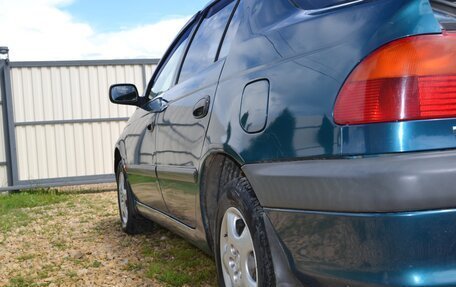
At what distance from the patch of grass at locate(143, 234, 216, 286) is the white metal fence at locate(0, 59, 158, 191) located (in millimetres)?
6221

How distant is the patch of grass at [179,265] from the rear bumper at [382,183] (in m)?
1.98

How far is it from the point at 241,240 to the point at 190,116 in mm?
930

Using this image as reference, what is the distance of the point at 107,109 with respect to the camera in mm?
10844

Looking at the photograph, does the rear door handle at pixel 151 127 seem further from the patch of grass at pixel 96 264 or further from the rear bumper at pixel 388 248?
the rear bumper at pixel 388 248

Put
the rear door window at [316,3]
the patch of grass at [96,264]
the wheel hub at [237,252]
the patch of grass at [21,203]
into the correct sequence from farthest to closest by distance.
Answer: the patch of grass at [21,203] → the patch of grass at [96,264] → the wheel hub at [237,252] → the rear door window at [316,3]

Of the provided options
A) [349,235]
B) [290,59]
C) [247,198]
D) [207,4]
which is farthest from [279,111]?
[207,4]

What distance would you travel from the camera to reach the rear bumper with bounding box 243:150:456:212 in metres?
1.58

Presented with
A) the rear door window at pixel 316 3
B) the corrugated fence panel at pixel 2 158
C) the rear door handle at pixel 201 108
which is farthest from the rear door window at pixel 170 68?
the corrugated fence panel at pixel 2 158

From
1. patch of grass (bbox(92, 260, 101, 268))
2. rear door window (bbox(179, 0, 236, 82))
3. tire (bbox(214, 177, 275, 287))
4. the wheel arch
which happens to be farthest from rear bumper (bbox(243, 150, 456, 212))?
patch of grass (bbox(92, 260, 101, 268))

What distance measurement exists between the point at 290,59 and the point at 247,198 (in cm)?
59

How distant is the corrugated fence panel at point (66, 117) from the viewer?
10320 mm

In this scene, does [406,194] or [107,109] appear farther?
[107,109]

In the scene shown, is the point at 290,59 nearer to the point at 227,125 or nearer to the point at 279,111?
the point at 279,111

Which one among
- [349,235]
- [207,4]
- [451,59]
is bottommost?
[349,235]
